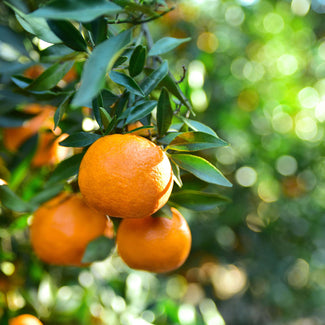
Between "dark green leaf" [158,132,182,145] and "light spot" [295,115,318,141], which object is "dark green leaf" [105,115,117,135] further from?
"light spot" [295,115,318,141]

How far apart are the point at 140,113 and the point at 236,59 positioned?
5.46 ft

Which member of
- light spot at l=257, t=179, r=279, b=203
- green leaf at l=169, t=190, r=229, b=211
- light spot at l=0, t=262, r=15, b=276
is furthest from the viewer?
light spot at l=257, t=179, r=279, b=203

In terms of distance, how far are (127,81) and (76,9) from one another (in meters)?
0.17

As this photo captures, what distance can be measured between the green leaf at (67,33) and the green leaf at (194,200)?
1.15 feet

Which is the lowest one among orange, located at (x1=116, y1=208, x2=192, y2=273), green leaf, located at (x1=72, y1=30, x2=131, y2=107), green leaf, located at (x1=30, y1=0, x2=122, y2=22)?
orange, located at (x1=116, y1=208, x2=192, y2=273)

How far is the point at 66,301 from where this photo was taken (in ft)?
3.55

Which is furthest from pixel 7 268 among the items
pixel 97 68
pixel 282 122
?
pixel 282 122

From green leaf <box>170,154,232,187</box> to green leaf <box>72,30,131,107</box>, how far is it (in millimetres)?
238

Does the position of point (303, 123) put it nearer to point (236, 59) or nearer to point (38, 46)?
point (236, 59)

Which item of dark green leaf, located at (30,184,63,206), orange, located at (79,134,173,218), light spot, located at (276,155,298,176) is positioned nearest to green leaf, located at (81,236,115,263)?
dark green leaf, located at (30,184,63,206)

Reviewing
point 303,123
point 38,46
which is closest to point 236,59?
point 303,123

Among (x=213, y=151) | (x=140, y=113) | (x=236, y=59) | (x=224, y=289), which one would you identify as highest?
(x=140, y=113)

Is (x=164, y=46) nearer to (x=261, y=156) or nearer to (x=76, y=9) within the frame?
(x=76, y=9)

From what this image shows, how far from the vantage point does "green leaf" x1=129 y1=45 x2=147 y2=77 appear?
592 mm
